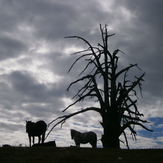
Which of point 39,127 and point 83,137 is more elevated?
point 39,127

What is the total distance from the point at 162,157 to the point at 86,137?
1166 cm

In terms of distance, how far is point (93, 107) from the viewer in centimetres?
1634

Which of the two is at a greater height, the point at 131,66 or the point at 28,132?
the point at 131,66

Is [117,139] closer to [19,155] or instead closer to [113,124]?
[113,124]

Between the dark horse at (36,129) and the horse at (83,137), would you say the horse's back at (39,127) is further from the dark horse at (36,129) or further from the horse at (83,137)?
the horse at (83,137)

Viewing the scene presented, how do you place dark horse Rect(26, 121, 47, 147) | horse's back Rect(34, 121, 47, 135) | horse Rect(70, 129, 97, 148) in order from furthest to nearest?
horse's back Rect(34, 121, 47, 135)
dark horse Rect(26, 121, 47, 147)
horse Rect(70, 129, 97, 148)

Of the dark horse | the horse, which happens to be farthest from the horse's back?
the horse

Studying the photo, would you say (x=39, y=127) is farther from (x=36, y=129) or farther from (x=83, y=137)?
(x=83, y=137)

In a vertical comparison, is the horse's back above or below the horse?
above

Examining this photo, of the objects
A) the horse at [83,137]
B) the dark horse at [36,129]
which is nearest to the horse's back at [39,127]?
the dark horse at [36,129]

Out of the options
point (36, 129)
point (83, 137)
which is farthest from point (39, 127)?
point (83, 137)

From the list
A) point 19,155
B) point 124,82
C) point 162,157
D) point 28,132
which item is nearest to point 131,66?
point 124,82

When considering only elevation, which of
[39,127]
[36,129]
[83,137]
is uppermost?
[39,127]

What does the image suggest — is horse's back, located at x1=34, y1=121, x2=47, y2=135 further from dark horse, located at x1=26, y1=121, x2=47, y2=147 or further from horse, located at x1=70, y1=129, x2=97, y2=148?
horse, located at x1=70, y1=129, x2=97, y2=148
